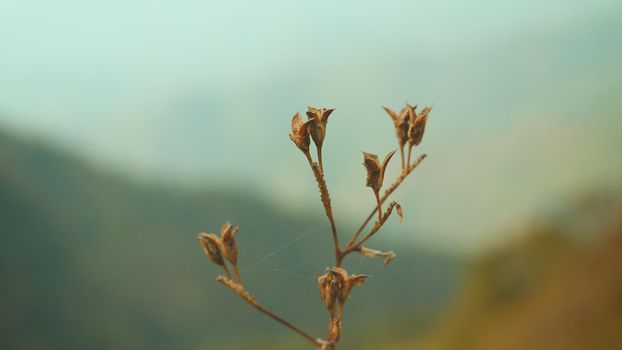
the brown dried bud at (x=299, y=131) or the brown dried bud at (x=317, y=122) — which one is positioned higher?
the brown dried bud at (x=317, y=122)

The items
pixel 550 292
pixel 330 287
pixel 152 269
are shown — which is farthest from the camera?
pixel 152 269

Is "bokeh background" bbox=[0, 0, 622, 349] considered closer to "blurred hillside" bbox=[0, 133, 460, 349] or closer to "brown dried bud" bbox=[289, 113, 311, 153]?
"blurred hillside" bbox=[0, 133, 460, 349]

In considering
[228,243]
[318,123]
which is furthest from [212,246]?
[318,123]

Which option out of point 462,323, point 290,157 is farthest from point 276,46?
point 462,323

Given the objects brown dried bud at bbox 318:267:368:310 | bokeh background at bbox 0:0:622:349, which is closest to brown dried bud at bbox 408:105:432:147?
brown dried bud at bbox 318:267:368:310

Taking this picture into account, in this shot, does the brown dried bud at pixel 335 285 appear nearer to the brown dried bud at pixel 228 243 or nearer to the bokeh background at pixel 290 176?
the brown dried bud at pixel 228 243

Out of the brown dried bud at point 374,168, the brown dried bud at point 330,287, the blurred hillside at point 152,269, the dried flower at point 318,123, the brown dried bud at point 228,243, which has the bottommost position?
the brown dried bud at point 330,287

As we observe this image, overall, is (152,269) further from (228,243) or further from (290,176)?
(228,243)

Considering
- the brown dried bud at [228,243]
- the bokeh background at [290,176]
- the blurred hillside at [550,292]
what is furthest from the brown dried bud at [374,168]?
the blurred hillside at [550,292]
